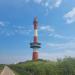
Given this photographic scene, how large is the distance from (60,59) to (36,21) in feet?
57.4

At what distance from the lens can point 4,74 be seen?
60.6 meters

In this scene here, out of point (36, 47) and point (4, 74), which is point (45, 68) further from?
point (4, 74)

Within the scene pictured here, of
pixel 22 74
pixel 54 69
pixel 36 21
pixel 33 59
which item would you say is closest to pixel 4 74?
pixel 22 74

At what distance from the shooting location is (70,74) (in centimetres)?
8369

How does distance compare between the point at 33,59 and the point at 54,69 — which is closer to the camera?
the point at 54,69

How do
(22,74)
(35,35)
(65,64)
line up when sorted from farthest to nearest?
1. (35,35)
2. (65,64)
3. (22,74)

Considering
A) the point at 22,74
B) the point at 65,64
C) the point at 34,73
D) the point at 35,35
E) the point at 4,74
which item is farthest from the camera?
the point at 35,35

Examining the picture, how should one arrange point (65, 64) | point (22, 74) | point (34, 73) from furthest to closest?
point (65, 64), point (34, 73), point (22, 74)

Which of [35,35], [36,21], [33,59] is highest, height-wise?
[36,21]

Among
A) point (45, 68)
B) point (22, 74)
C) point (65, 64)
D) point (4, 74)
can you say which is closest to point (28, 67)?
point (45, 68)

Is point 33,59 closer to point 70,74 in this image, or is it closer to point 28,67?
point 28,67

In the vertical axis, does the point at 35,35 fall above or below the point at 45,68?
above

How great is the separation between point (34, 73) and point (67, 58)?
28.4 metres

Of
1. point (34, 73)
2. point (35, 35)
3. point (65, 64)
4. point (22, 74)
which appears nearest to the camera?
point (22, 74)
